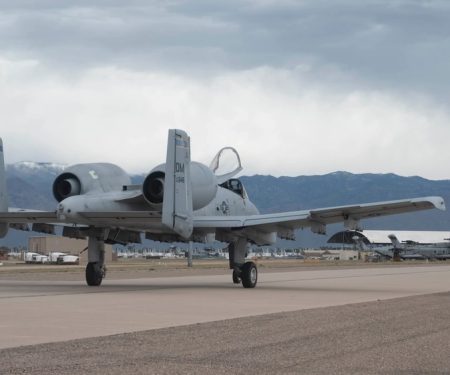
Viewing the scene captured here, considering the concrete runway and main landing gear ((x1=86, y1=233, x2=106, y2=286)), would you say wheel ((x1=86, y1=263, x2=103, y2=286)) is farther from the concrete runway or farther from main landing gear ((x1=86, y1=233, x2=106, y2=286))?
the concrete runway

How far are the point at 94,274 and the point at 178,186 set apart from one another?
6279 mm

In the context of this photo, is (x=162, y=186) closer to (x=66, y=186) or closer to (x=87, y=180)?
(x=87, y=180)

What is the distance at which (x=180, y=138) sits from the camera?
25.7 meters

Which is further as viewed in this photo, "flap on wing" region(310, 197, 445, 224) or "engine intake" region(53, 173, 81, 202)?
"engine intake" region(53, 173, 81, 202)

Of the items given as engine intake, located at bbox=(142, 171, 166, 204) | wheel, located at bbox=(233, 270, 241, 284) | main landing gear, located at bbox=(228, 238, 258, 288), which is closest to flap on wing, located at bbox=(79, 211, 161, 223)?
engine intake, located at bbox=(142, 171, 166, 204)

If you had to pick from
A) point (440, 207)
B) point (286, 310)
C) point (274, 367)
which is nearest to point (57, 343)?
point (274, 367)

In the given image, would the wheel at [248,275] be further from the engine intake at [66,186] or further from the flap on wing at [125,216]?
the engine intake at [66,186]

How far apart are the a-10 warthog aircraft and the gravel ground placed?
355 inches

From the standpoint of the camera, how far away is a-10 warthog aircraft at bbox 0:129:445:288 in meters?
25.1

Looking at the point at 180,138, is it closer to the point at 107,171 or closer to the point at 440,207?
the point at 107,171

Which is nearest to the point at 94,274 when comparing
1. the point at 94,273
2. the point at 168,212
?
the point at 94,273

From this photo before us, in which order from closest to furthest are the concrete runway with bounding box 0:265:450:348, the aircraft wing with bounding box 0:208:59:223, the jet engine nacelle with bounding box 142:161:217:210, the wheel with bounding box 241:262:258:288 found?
1. the concrete runway with bounding box 0:265:450:348
2. the aircraft wing with bounding box 0:208:59:223
3. the jet engine nacelle with bounding box 142:161:217:210
4. the wheel with bounding box 241:262:258:288

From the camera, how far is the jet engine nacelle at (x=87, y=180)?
2761 cm

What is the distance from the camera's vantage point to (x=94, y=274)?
95.9 feet
